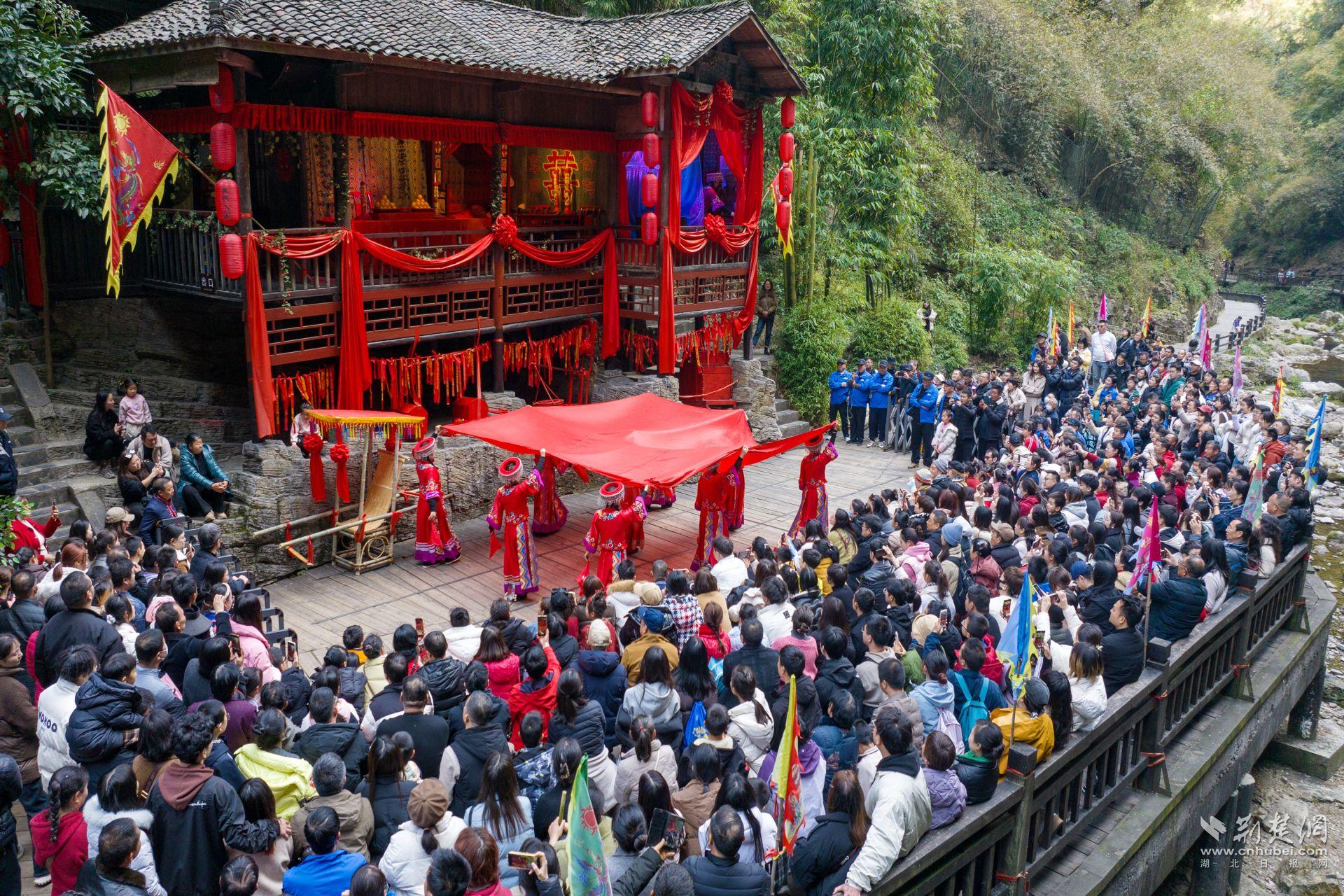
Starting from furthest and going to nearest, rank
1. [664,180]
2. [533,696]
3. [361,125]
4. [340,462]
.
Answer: [664,180], [361,125], [340,462], [533,696]

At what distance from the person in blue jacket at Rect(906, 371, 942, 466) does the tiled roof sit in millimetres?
6389

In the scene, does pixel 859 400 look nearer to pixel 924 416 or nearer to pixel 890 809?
pixel 924 416

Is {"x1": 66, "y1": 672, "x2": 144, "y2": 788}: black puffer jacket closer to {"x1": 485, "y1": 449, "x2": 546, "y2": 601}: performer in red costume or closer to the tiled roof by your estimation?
{"x1": 485, "y1": 449, "x2": 546, "y2": 601}: performer in red costume

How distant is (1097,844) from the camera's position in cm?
726

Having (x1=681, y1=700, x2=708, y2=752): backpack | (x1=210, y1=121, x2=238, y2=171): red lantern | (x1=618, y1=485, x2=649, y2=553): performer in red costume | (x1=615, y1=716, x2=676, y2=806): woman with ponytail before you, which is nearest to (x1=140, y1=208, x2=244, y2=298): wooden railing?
(x1=210, y1=121, x2=238, y2=171): red lantern

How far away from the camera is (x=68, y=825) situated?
4.75 m

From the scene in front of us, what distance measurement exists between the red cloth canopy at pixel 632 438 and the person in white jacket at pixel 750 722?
4.65 meters

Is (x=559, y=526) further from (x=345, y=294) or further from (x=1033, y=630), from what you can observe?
(x=1033, y=630)

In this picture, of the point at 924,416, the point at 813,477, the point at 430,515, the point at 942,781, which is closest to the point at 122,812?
the point at 942,781

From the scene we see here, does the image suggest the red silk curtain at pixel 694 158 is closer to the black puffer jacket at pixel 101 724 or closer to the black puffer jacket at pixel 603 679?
the black puffer jacket at pixel 603 679

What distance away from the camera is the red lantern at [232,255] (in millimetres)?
10898

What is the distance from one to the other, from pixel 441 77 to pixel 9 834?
10999mm

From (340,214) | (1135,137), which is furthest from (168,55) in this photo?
(1135,137)

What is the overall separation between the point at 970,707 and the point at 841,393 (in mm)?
13007
